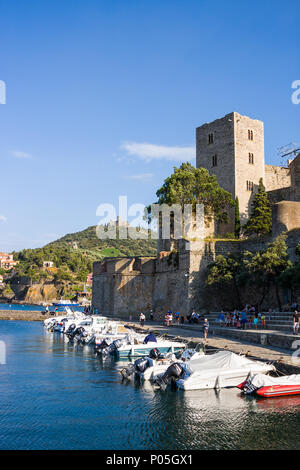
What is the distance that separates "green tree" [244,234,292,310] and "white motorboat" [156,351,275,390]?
9.62 m

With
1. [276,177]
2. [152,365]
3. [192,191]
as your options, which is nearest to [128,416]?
[152,365]

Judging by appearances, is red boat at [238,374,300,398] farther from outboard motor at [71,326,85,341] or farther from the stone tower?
the stone tower

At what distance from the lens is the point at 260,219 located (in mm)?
37094

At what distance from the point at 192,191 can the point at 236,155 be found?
326 inches

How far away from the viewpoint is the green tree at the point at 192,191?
116 ft

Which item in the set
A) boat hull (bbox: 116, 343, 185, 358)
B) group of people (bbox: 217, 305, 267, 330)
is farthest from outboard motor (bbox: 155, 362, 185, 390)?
group of people (bbox: 217, 305, 267, 330)

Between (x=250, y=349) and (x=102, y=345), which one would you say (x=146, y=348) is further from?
(x=250, y=349)

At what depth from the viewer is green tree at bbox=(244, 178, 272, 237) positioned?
3681 cm

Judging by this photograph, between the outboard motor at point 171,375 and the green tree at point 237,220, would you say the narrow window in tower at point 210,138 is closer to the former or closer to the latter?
the green tree at point 237,220

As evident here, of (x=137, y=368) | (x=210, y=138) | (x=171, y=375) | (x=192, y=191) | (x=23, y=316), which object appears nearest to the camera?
(x=171, y=375)

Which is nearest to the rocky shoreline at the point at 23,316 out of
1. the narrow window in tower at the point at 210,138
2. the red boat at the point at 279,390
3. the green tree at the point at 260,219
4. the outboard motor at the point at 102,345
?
the narrow window in tower at the point at 210,138
